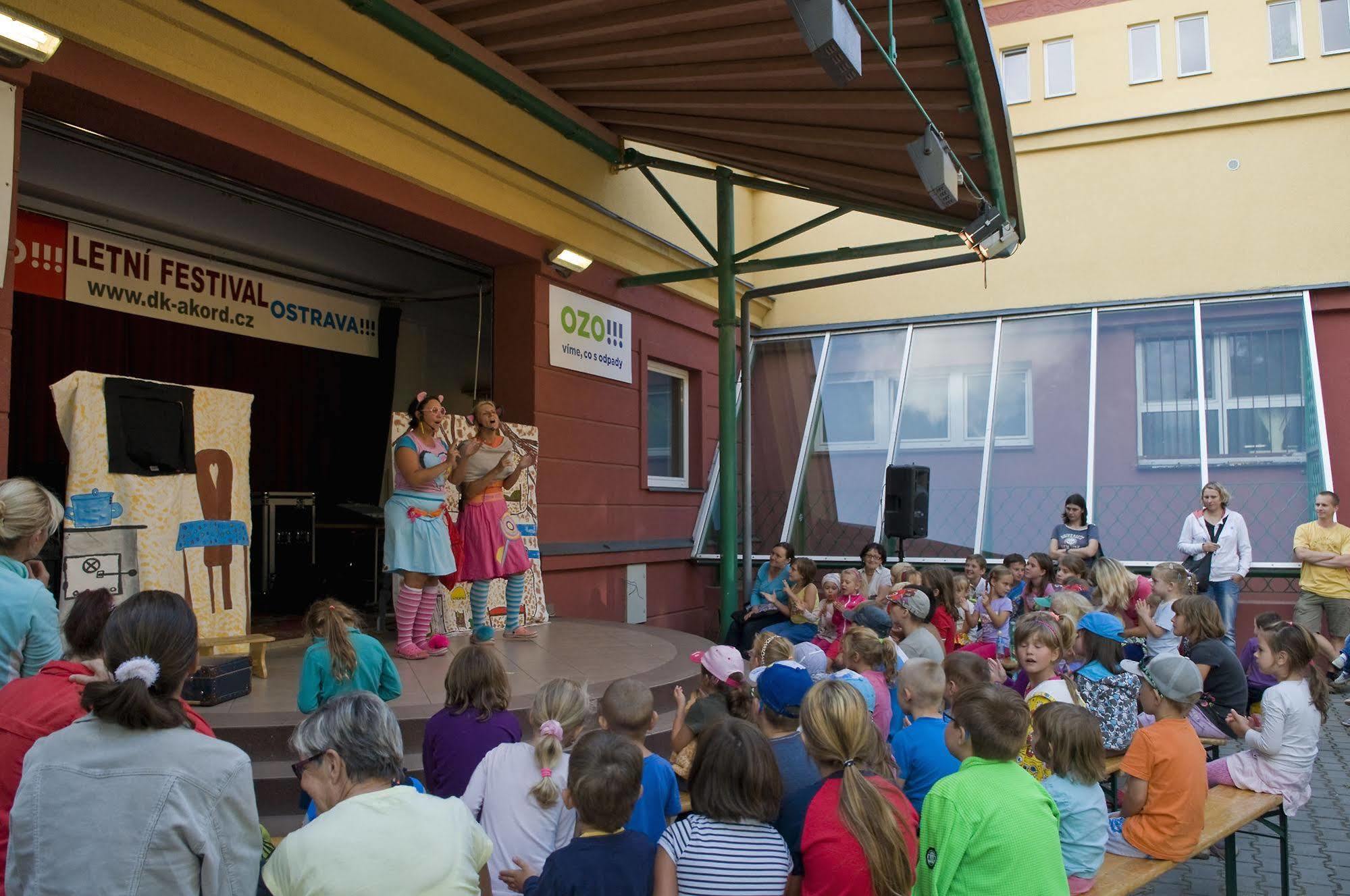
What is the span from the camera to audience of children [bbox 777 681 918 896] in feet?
7.48

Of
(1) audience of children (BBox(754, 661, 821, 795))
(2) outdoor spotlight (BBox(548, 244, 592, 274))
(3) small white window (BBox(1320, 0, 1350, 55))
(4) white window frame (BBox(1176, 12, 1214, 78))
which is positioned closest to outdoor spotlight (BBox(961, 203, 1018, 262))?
(2) outdoor spotlight (BBox(548, 244, 592, 274))

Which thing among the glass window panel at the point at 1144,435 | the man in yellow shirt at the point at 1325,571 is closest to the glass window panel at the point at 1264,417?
the glass window panel at the point at 1144,435

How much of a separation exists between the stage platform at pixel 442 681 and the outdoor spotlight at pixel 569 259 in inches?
112

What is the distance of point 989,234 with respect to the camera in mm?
7090

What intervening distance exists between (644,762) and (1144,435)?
8126 millimetres

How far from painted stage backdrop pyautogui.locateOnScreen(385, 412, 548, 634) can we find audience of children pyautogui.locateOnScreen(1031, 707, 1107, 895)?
4.23 meters

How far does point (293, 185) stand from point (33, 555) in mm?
3753

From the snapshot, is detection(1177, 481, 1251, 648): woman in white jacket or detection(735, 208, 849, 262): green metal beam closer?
detection(1177, 481, 1251, 648): woman in white jacket

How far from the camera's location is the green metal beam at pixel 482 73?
548 centimetres

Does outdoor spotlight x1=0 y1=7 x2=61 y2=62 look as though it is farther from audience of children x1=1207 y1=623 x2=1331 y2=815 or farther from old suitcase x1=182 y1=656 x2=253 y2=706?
audience of children x1=1207 y1=623 x2=1331 y2=815

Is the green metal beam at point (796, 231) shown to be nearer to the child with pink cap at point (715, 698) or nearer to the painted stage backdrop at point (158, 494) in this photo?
the painted stage backdrop at point (158, 494)

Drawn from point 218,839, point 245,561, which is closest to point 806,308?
point 245,561

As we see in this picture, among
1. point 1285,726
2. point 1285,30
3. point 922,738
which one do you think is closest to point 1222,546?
point 1285,726

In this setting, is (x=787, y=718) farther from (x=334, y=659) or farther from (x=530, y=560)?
(x=530, y=560)
